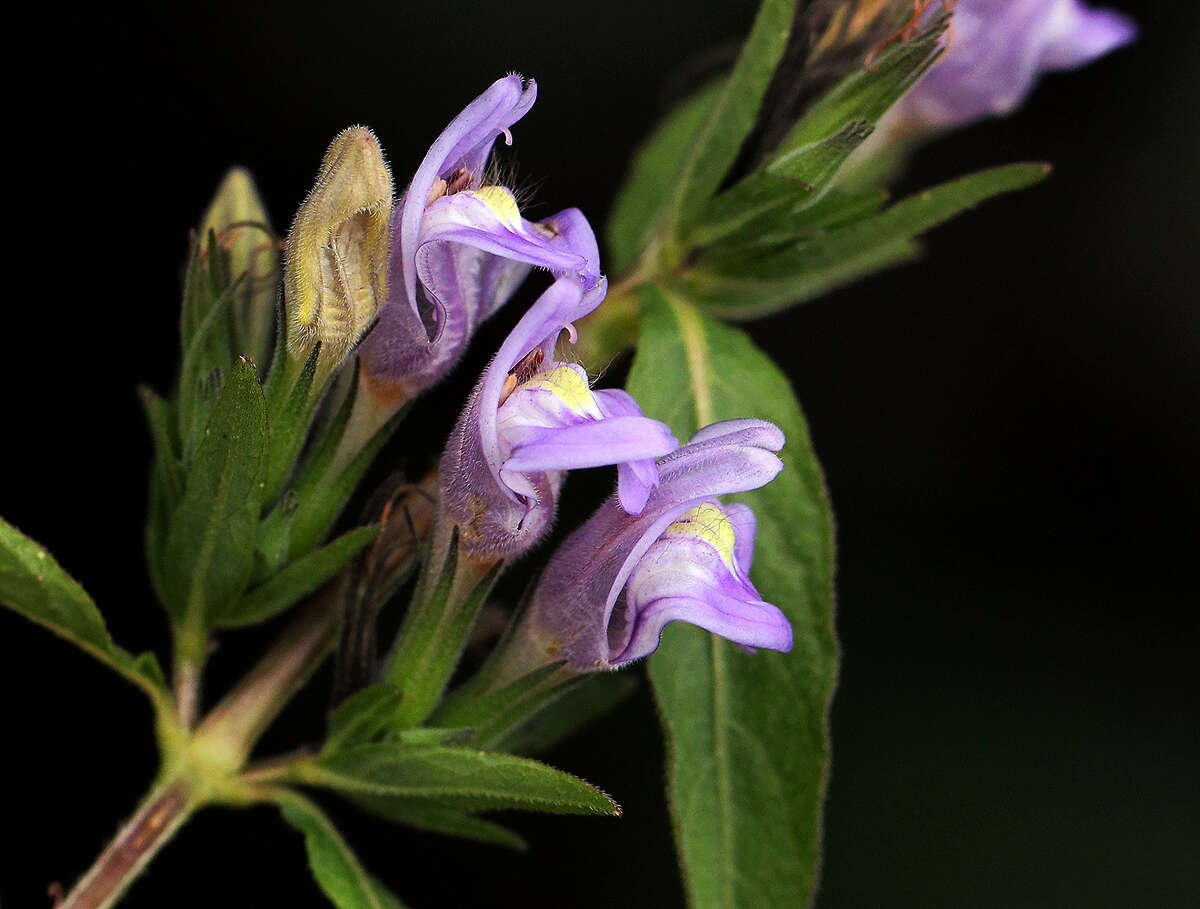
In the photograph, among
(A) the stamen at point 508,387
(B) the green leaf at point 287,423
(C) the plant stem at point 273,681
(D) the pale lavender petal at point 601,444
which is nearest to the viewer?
(D) the pale lavender petal at point 601,444

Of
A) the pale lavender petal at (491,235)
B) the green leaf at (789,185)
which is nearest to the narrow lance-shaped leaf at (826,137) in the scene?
the green leaf at (789,185)

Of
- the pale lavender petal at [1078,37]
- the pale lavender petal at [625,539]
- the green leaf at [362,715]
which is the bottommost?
the green leaf at [362,715]

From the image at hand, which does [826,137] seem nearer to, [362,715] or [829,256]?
[829,256]

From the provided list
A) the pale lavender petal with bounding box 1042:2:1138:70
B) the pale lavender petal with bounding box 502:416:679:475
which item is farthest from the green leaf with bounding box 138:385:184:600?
the pale lavender petal with bounding box 1042:2:1138:70

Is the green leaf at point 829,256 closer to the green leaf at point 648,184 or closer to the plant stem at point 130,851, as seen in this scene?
the green leaf at point 648,184

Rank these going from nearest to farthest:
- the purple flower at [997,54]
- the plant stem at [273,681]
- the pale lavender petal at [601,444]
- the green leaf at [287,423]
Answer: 1. the pale lavender petal at [601,444]
2. the green leaf at [287,423]
3. the plant stem at [273,681]
4. the purple flower at [997,54]

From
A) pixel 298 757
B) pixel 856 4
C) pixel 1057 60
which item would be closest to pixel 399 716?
pixel 298 757

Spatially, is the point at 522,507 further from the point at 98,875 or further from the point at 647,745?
the point at 647,745
